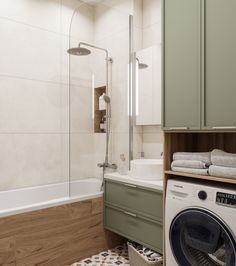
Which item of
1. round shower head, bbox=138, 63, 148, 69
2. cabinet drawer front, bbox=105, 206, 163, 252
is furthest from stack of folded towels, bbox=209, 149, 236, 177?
round shower head, bbox=138, 63, 148, 69

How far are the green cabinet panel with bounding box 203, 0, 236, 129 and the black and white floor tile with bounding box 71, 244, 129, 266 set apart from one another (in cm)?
153

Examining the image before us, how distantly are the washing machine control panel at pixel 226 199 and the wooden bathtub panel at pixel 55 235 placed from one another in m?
1.27

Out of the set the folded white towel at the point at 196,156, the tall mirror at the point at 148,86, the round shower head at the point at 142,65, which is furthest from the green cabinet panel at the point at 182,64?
the round shower head at the point at 142,65

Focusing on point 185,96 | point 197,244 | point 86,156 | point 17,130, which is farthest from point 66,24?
point 197,244

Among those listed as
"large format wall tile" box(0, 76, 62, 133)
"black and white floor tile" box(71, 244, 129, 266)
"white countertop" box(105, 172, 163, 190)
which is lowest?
"black and white floor tile" box(71, 244, 129, 266)

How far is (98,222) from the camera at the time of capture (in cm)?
249

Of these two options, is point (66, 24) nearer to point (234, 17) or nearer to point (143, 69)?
point (143, 69)

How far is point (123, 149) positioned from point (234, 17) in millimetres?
1708

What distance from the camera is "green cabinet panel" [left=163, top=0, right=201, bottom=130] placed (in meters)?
1.65

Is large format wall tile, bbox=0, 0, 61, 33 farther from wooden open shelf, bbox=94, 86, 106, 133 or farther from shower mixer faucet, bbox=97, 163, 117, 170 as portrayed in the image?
shower mixer faucet, bbox=97, 163, 117, 170

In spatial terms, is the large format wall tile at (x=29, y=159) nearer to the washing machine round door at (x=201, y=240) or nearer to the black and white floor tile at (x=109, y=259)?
the black and white floor tile at (x=109, y=259)

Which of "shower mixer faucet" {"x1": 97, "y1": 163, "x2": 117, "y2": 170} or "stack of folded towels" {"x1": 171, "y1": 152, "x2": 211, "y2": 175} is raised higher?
"stack of folded towels" {"x1": 171, "y1": 152, "x2": 211, "y2": 175}

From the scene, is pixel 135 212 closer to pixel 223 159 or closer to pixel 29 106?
pixel 223 159

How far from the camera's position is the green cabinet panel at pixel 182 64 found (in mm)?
1650
